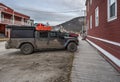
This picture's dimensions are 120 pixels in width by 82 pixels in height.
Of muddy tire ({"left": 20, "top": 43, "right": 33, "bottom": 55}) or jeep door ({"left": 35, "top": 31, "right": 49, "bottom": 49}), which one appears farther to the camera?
jeep door ({"left": 35, "top": 31, "right": 49, "bottom": 49})

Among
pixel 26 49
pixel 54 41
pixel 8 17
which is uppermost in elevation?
pixel 8 17

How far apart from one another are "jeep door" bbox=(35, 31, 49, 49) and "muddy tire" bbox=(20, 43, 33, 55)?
556 mm

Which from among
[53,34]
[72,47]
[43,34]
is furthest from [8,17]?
[72,47]

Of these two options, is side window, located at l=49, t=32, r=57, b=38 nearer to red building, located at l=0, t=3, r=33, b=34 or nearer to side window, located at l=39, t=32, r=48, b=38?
side window, located at l=39, t=32, r=48, b=38

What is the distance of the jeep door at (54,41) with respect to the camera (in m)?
12.0

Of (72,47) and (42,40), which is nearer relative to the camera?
(42,40)

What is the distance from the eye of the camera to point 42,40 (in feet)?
38.9

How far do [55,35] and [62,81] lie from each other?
7191 millimetres

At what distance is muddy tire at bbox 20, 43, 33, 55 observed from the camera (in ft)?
38.0

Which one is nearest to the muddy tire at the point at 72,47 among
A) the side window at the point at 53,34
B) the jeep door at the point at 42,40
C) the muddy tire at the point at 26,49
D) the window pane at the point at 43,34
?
the side window at the point at 53,34

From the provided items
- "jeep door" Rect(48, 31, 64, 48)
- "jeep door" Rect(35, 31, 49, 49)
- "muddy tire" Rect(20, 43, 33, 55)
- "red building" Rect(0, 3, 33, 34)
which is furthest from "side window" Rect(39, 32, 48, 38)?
"red building" Rect(0, 3, 33, 34)

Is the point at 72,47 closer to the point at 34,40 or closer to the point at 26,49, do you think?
the point at 34,40

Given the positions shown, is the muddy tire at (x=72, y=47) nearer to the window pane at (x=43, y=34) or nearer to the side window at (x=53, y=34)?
the side window at (x=53, y=34)

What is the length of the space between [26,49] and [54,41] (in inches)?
83.3
